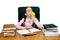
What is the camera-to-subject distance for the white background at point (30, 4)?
9.98ft

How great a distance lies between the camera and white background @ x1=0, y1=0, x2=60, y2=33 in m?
3.04

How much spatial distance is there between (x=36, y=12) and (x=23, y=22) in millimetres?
314

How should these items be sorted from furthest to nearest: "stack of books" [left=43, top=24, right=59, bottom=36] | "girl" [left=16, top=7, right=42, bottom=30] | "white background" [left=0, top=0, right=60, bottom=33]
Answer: "white background" [left=0, top=0, right=60, bottom=33], "girl" [left=16, top=7, right=42, bottom=30], "stack of books" [left=43, top=24, right=59, bottom=36]

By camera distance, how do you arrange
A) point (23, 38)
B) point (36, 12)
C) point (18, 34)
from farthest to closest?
point (36, 12) → point (18, 34) → point (23, 38)

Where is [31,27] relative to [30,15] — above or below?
below

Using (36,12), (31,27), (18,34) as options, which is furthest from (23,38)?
(36,12)

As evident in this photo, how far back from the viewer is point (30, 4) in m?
3.00

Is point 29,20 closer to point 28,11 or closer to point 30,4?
point 28,11

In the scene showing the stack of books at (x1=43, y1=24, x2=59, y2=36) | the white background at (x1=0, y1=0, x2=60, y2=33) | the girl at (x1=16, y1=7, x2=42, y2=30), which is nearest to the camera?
the stack of books at (x1=43, y1=24, x2=59, y2=36)

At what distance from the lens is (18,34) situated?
2.12 metres

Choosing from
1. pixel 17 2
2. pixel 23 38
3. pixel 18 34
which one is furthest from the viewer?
pixel 17 2

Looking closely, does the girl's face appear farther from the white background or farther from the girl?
the white background

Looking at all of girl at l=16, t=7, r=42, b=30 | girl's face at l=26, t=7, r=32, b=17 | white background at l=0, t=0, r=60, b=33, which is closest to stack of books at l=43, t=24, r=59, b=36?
girl at l=16, t=7, r=42, b=30

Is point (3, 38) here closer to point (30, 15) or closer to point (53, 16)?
point (30, 15)
